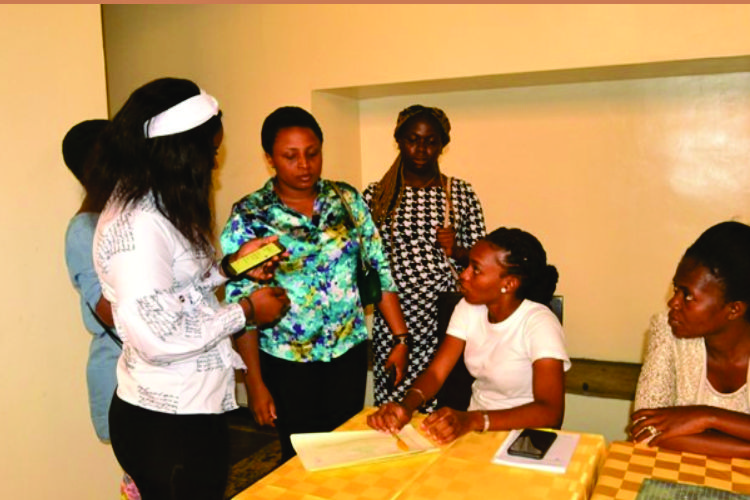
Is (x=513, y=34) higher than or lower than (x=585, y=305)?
higher

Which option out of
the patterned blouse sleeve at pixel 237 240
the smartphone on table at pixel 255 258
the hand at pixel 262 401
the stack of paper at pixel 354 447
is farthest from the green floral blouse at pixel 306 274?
the stack of paper at pixel 354 447

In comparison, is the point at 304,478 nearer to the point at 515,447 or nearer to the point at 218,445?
the point at 218,445

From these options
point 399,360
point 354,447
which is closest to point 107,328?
point 354,447

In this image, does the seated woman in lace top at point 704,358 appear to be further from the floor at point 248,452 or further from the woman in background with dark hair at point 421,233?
the floor at point 248,452

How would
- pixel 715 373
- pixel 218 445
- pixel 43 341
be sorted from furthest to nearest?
pixel 43 341
pixel 715 373
pixel 218 445

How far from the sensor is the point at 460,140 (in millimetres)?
3713

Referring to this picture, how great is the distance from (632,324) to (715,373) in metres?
1.74

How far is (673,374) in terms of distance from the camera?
73.0 inches

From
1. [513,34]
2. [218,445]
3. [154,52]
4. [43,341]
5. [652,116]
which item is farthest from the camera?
[154,52]

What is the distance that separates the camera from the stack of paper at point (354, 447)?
1507 millimetres

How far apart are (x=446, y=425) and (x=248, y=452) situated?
7.31 ft

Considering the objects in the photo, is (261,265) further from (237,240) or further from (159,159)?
(159,159)

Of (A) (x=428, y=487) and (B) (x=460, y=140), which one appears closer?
(A) (x=428, y=487)

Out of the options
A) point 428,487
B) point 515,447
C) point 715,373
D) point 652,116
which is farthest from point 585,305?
point 428,487
